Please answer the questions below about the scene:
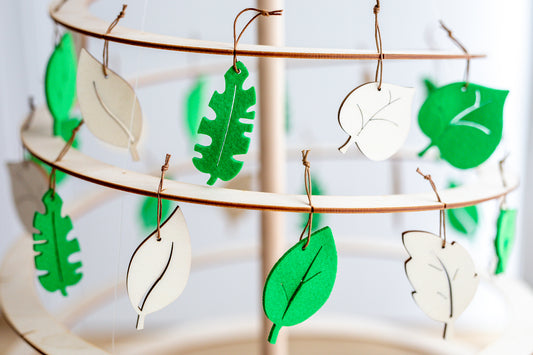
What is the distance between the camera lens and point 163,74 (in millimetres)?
1524

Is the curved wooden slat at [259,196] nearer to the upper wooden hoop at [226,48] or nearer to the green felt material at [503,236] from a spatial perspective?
the green felt material at [503,236]

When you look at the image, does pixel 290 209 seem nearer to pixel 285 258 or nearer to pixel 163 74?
pixel 285 258

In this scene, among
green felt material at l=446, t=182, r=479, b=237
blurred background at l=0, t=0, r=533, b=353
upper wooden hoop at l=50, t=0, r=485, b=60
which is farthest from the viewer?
blurred background at l=0, t=0, r=533, b=353

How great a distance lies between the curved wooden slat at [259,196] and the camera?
2.65ft

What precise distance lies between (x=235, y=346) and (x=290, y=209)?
1466mm

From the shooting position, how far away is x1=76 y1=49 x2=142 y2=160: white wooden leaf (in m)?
0.87

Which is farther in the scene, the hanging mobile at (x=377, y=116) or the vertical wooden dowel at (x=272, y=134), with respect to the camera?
the vertical wooden dowel at (x=272, y=134)

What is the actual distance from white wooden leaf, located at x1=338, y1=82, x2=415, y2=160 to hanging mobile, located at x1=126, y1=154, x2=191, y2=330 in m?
0.23

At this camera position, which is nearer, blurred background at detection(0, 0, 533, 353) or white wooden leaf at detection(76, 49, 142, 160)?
white wooden leaf at detection(76, 49, 142, 160)

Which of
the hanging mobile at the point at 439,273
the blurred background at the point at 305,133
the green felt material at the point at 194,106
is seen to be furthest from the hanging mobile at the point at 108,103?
the blurred background at the point at 305,133

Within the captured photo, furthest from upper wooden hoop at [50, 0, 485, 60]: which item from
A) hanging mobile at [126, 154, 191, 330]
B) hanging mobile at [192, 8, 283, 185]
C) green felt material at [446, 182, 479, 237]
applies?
green felt material at [446, 182, 479, 237]

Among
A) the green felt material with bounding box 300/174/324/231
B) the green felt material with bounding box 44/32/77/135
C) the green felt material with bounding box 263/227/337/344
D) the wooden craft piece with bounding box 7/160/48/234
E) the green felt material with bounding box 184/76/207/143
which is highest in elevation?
the green felt material with bounding box 44/32/77/135

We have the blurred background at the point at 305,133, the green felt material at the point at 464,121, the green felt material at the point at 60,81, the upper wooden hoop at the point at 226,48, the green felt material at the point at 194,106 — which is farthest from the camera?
the blurred background at the point at 305,133

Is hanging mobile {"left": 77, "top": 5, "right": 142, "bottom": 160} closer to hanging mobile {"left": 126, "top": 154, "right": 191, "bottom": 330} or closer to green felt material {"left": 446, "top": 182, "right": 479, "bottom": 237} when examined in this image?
hanging mobile {"left": 126, "top": 154, "right": 191, "bottom": 330}
